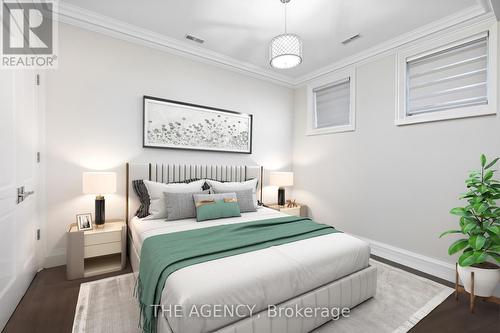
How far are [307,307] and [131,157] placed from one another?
270 cm

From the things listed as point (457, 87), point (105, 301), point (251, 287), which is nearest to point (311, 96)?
point (457, 87)

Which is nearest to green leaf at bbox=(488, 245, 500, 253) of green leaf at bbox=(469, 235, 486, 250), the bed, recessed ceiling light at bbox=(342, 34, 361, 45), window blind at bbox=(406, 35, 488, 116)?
green leaf at bbox=(469, 235, 486, 250)

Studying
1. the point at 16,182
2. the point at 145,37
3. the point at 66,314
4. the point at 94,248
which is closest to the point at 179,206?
the point at 94,248

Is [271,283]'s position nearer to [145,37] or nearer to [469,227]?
[469,227]

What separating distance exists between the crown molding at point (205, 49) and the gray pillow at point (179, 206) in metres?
2.10

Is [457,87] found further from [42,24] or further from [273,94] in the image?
[42,24]

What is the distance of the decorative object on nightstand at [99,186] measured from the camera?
2461 mm

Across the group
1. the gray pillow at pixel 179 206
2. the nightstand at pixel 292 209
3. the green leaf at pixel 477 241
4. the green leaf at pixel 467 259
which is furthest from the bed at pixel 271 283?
the nightstand at pixel 292 209

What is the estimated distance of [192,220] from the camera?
267 cm

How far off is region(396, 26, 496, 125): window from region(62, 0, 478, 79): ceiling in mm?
416

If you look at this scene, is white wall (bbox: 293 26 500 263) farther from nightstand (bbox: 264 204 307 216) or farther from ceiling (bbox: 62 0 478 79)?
ceiling (bbox: 62 0 478 79)

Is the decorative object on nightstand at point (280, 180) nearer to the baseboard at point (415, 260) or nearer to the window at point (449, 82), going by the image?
the baseboard at point (415, 260)

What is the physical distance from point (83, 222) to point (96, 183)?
0.48 m

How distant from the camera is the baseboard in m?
2.55
